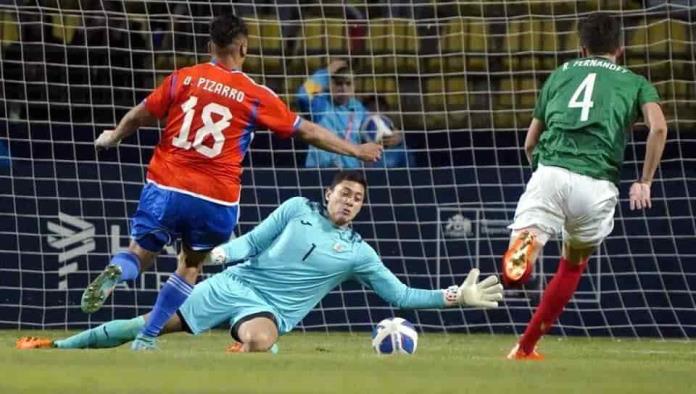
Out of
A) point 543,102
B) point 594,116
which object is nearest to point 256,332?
point 543,102

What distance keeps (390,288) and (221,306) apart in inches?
38.3

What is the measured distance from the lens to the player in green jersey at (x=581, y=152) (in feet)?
28.1

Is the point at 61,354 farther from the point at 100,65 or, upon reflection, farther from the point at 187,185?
the point at 100,65

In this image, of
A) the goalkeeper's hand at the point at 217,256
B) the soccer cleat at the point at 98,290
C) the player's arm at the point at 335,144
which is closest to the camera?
the soccer cleat at the point at 98,290

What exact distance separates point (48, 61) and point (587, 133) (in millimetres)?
5784

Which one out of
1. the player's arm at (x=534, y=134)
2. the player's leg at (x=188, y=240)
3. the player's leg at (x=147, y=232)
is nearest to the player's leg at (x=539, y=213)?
the player's arm at (x=534, y=134)

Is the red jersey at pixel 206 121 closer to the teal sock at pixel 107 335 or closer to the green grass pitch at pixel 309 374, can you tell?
the teal sock at pixel 107 335

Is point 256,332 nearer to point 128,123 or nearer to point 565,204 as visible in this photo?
point 128,123

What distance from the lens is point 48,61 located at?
1315 cm

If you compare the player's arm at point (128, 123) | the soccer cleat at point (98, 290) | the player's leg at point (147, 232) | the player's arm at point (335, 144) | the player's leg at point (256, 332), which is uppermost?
the player's arm at point (128, 123)

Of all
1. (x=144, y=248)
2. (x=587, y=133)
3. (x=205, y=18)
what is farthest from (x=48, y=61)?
(x=587, y=133)

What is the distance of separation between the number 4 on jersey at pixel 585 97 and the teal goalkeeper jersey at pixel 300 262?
1.70m

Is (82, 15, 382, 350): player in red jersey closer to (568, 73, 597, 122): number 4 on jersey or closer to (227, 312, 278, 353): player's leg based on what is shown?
(227, 312, 278, 353): player's leg

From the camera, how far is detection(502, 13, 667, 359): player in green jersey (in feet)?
28.1
